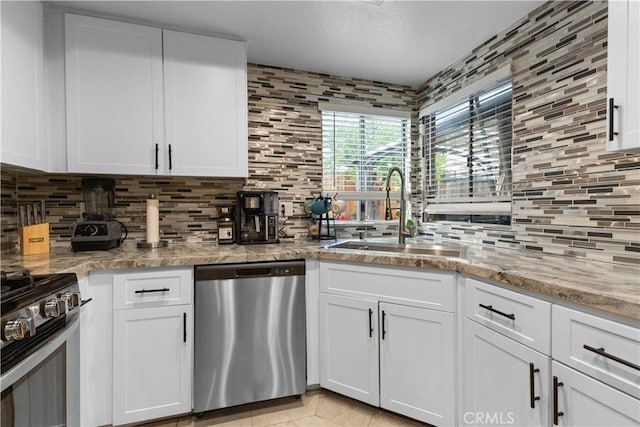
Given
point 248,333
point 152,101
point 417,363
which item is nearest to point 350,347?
point 417,363

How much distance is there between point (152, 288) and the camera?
158cm

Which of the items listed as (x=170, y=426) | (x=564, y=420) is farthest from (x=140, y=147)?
(x=564, y=420)

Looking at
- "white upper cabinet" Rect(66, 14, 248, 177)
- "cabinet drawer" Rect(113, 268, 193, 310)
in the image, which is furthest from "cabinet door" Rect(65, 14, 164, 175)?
"cabinet drawer" Rect(113, 268, 193, 310)

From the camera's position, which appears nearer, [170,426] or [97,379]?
[97,379]

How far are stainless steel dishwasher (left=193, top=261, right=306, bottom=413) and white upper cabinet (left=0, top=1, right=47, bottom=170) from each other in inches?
38.9

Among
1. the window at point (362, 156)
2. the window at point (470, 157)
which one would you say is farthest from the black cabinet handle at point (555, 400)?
the window at point (362, 156)

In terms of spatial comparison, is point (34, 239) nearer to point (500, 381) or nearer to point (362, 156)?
point (362, 156)

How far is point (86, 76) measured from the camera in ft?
5.74

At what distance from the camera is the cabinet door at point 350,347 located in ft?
5.57

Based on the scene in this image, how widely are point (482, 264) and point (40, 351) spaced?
1.60 metres

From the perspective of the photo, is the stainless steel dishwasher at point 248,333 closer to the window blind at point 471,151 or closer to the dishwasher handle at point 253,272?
the dishwasher handle at point 253,272

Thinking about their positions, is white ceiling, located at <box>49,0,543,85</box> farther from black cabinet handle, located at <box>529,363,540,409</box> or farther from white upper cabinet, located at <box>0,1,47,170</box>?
black cabinet handle, located at <box>529,363,540,409</box>

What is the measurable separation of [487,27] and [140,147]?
2.14m

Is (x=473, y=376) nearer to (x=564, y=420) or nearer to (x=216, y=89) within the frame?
(x=564, y=420)
